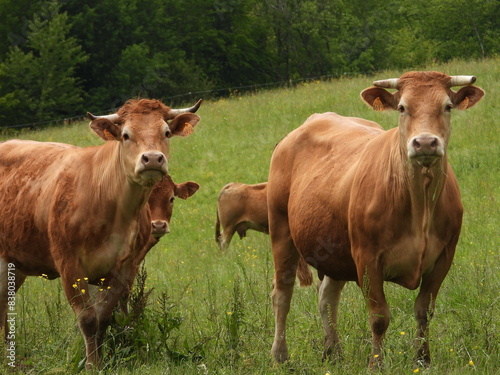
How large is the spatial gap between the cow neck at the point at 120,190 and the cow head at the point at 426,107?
6.81 feet

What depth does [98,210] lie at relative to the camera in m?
6.38

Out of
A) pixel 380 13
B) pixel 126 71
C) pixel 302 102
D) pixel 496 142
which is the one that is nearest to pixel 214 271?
pixel 496 142

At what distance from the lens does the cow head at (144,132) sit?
5.91 meters

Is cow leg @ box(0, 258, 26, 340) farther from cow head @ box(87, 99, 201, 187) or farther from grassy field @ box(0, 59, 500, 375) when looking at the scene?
cow head @ box(87, 99, 201, 187)

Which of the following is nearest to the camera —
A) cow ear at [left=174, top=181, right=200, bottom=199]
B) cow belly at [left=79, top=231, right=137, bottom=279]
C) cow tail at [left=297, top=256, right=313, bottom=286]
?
cow belly at [left=79, top=231, right=137, bottom=279]

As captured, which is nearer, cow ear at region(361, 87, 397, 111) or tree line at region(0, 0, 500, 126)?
cow ear at region(361, 87, 397, 111)

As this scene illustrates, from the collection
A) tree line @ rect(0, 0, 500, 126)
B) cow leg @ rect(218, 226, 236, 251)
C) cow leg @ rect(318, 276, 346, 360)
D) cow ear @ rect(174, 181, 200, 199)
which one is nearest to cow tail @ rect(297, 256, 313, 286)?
cow leg @ rect(318, 276, 346, 360)

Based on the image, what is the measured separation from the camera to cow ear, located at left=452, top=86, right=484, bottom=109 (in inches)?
228

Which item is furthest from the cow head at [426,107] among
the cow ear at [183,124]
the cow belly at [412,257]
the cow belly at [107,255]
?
the cow belly at [107,255]

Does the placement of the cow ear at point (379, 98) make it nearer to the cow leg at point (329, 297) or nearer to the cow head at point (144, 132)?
the cow head at point (144, 132)

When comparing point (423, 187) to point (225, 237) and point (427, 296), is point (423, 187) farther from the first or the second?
point (225, 237)

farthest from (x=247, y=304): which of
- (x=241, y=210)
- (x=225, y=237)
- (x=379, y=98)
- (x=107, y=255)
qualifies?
(x=241, y=210)

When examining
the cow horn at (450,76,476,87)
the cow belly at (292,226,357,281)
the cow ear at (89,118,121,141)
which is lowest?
the cow belly at (292,226,357,281)

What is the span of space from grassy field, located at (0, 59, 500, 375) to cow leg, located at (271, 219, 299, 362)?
0.38 ft
